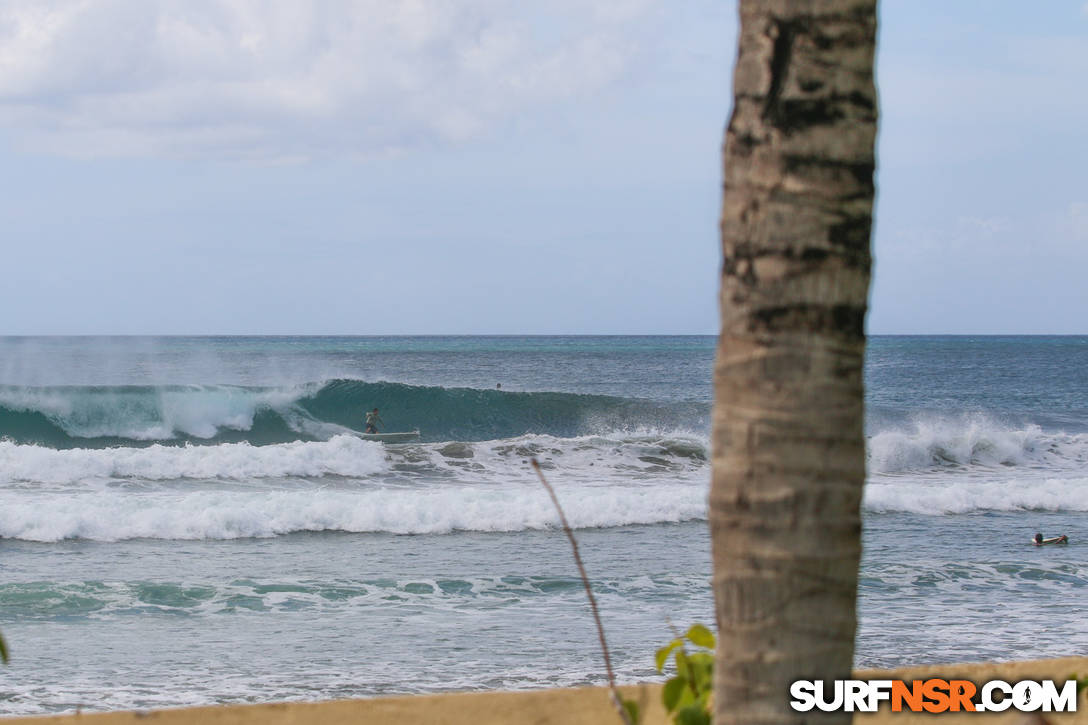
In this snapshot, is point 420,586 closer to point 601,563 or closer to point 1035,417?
point 601,563

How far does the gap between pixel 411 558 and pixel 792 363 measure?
9.09 m

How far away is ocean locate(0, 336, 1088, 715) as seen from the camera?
257 inches

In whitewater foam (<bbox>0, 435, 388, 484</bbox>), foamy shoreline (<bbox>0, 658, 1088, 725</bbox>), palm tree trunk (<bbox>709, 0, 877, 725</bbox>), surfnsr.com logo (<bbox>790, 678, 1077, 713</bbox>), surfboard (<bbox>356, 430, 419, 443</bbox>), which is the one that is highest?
palm tree trunk (<bbox>709, 0, 877, 725</bbox>)

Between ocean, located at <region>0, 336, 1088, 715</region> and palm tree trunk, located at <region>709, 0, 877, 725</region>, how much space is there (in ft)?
15.5

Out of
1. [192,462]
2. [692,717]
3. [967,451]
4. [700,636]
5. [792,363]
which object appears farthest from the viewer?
[967,451]

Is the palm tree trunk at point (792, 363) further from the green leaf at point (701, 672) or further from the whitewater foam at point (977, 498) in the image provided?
the whitewater foam at point (977, 498)

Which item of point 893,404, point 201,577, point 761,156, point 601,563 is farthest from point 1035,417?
point 761,156

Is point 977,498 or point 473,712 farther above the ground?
point 473,712

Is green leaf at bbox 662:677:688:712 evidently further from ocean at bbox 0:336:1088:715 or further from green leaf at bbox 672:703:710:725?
ocean at bbox 0:336:1088:715

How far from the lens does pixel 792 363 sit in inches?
58.8

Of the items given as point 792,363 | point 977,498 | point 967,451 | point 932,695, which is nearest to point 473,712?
point 932,695

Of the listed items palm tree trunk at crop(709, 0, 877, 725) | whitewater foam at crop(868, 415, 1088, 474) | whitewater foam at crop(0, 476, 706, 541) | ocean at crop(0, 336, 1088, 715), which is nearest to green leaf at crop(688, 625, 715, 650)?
palm tree trunk at crop(709, 0, 877, 725)

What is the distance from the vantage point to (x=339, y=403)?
2839 cm

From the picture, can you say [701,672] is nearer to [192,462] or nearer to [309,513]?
[309,513]
